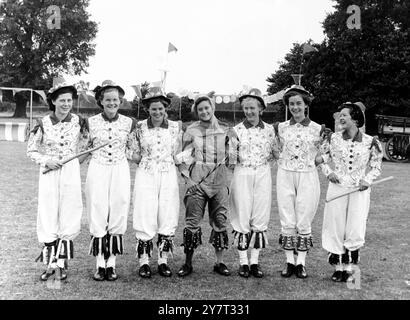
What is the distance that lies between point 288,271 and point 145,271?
1354 millimetres

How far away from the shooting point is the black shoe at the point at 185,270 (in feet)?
14.9

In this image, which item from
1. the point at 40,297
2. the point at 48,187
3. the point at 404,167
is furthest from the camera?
the point at 404,167

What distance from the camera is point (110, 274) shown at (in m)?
4.39

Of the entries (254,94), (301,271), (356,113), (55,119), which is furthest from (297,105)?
(55,119)

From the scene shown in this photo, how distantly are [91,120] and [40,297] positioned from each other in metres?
1.62

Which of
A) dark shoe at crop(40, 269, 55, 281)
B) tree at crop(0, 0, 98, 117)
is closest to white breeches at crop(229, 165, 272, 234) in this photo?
dark shoe at crop(40, 269, 55, 281)

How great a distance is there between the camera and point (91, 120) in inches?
177

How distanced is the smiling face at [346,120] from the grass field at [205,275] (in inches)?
56.9

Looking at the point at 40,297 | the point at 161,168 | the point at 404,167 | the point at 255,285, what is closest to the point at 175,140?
the point at 161,168

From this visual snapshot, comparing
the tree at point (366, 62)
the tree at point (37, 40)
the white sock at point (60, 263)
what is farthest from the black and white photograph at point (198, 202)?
the tree at point (37, 40)

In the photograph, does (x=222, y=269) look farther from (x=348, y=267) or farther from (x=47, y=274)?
(x=47, y=274)

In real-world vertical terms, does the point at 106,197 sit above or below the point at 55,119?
below

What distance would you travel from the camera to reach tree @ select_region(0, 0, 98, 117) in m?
35.8

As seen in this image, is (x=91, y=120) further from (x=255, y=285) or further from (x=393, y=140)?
(x=393, y=140)
